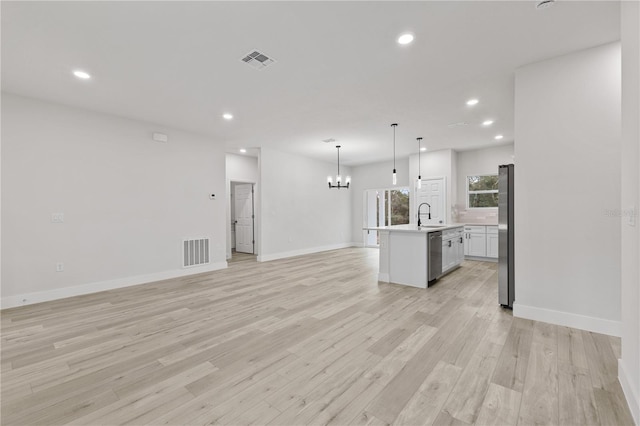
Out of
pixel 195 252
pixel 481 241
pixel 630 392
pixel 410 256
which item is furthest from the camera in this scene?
pixel 481 241

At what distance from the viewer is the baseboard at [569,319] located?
2.82 m

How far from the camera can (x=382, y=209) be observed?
32.3 ft

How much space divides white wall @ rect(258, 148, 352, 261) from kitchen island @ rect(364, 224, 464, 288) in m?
3.42

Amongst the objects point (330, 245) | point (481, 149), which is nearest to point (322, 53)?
point (481, 149)

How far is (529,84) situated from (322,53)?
246 cm

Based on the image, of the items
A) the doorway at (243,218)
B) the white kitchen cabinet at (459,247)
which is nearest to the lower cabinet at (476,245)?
the white kitchen cabinet at (459,247)

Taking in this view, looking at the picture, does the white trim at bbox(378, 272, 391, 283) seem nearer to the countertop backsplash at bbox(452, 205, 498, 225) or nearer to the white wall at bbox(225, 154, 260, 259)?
the countertop backsplash at bbox(452, 205, 498, 225)

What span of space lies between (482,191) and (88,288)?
9.01 meters

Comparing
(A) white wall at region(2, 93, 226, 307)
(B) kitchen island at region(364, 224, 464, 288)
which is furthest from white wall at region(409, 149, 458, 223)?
(A) white wall at region(2, 93, 226, 307)

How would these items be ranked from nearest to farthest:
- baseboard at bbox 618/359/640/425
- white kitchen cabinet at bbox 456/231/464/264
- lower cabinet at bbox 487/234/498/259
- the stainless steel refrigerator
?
baseboard at bbox 618/359/640/425
the stainless steel refrigerator
white kitchen cabinet at bbox 456/231/464/264
lower cabinet at bbox 487/234/498/259

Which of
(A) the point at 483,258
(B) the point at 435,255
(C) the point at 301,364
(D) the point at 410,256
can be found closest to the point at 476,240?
(A) the point at 483,258

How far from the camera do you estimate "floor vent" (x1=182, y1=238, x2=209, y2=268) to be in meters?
5.70

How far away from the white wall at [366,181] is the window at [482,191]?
1.91 metres

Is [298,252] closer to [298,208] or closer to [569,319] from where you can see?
[298,208]
